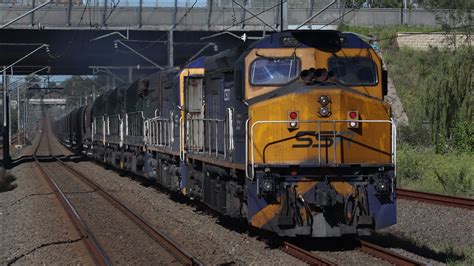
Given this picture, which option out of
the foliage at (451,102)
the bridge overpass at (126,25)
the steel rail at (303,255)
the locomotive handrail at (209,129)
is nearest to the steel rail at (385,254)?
the steel rail at (303,255)

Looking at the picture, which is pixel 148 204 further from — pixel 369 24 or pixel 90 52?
pixel 369 24

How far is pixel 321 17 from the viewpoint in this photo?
41688 mm

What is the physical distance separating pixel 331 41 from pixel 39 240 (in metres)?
6.44

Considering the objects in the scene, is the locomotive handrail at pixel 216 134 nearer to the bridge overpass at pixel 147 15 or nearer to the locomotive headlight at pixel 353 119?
the locomotive headlight at pixel 353 119

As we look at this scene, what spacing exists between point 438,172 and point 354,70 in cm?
1375

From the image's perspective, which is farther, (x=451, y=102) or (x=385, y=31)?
(x=385, y=31)

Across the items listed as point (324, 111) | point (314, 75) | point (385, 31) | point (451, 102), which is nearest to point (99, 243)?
point (324, 111)

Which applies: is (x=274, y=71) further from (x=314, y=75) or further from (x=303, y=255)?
(x=303, y=255)

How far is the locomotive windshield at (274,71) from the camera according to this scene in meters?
11.0

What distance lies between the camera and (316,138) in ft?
34.7

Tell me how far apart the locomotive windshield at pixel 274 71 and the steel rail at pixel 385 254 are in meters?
2.81

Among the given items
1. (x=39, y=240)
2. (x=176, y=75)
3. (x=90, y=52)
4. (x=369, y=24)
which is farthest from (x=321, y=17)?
(x=39, y=240)

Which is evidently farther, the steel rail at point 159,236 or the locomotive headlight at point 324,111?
the locomotive headlight at point 324,111

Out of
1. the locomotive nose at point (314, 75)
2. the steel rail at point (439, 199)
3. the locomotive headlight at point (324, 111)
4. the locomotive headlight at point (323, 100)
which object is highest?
the locomotive nose at point (314, 75)
